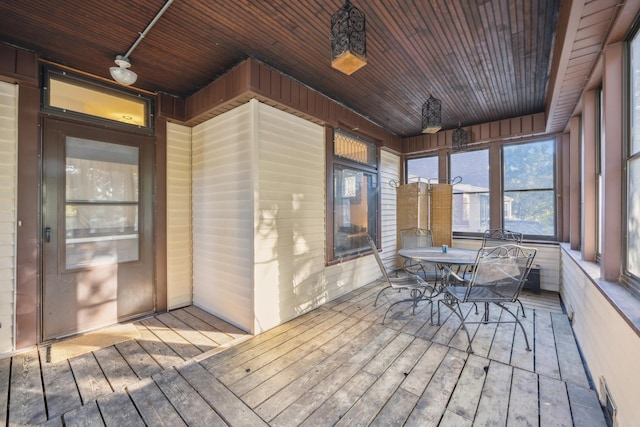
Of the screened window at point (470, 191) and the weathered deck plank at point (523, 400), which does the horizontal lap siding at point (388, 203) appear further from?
the weathered deck plank at point (523, 400)

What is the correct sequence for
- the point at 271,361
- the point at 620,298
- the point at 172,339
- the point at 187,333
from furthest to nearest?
the point at 187,333
the point at 172,339
the point at 271,361
the point at 620,298

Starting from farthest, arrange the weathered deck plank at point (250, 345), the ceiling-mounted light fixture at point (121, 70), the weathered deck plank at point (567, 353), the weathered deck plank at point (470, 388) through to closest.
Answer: the ceiling-mounted light fixture at point (121, 70), the weathered deck plank at point (250, 345), the weathered deck plank at point (567, 353), the weathered deck plank at point (470, 388)

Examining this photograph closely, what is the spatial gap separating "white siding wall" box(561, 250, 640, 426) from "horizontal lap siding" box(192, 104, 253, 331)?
2.72 metres

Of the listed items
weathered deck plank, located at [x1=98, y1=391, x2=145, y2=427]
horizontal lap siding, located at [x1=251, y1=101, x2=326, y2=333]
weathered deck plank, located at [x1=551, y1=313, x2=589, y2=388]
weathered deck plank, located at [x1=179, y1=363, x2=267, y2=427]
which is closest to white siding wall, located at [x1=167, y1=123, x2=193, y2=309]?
horizontal lap siding, located at [x1=251, y1=101, x2=326, y2=333]

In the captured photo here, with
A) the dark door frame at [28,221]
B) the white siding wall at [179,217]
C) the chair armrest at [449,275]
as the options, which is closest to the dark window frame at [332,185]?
the chair armrest at [449,275]

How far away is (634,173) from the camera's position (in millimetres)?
1752

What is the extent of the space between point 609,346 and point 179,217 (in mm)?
4189

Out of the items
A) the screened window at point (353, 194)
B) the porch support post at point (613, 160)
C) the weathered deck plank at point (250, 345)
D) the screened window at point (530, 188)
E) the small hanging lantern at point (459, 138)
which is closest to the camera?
the porch support post at point (613, 160)

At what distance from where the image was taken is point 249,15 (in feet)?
7.02

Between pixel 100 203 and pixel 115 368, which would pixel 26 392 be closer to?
pixel 115 368

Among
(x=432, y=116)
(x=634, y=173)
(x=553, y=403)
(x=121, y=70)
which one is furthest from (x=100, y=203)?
(x=634, y=173)

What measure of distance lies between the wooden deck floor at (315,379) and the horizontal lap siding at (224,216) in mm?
420

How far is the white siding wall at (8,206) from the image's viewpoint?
2373mm

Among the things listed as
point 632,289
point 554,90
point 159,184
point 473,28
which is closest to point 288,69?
point 473,28
